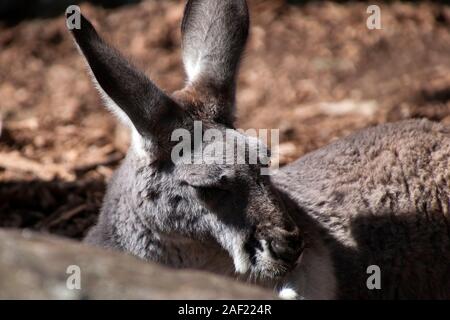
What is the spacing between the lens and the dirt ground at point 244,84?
6973 millimetres

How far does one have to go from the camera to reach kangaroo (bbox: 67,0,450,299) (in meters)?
4.61

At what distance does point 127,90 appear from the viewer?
14.9 ft

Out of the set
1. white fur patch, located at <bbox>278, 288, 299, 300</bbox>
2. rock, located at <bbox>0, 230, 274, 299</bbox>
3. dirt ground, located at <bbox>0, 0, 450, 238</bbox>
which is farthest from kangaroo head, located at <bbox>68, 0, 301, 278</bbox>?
dirt ground, located at <bbox>0, 0, 450, 238</bbox>

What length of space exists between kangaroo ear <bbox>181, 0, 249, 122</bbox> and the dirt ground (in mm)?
1753

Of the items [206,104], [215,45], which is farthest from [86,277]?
[215,45]

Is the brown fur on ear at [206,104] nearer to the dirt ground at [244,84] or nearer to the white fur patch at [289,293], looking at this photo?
the white fur patch at [289,293]

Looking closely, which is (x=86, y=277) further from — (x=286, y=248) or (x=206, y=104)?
(x=206, y=104)

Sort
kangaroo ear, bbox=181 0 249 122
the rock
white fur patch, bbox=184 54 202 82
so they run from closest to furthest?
the rock, kangaroo ear, bbox=181 0 249 122, white fur patch, bbox=184 54 202 82

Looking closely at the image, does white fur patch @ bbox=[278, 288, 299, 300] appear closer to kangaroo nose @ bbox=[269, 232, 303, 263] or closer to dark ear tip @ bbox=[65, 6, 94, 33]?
kangaroo nose @ bbox=[269, 232, 303, 263]

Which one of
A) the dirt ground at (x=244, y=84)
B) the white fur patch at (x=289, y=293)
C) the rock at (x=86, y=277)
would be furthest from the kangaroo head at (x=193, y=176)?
the dirt ground at (x=244, y=84)

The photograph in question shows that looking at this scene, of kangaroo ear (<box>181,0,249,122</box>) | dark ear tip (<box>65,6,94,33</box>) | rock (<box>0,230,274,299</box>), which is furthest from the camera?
kangaroo ear (<box>181,0,249,122</box>)

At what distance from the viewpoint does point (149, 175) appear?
15.9 ft

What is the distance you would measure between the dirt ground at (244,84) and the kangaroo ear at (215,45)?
175 cm
